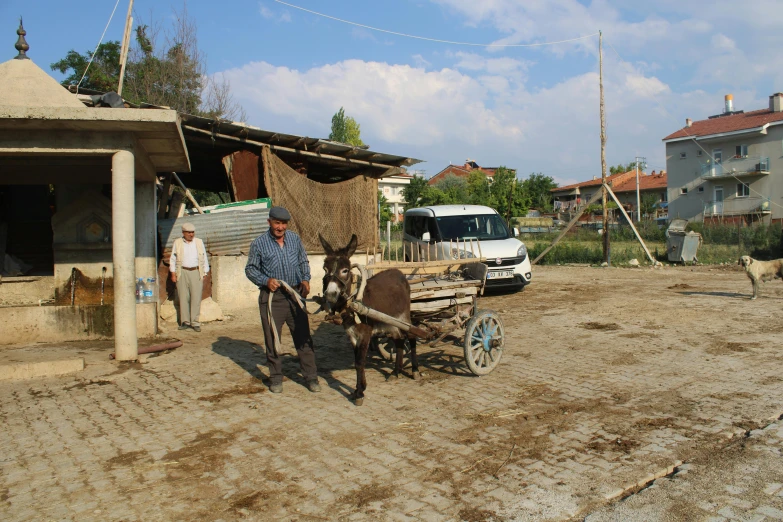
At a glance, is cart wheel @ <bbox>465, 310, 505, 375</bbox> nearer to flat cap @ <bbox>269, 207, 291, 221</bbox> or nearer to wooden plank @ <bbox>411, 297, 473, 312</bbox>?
wooden plank @ <bbox>411, 297, 473, 312</bbox>

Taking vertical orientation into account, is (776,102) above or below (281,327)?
above

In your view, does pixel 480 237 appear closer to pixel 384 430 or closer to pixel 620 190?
pixel 384 430

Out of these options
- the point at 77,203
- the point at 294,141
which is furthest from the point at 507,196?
the point at 77,203

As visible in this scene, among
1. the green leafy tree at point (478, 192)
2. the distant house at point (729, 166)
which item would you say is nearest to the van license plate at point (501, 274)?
the green leafy tree at point (478, 192)

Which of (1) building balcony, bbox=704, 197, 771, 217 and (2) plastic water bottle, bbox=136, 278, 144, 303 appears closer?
(2) plastic water bottle, bbox=136, 278, 144, 303

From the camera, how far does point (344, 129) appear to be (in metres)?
56.7

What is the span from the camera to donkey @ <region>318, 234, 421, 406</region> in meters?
5.42

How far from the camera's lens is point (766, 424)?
5062mm

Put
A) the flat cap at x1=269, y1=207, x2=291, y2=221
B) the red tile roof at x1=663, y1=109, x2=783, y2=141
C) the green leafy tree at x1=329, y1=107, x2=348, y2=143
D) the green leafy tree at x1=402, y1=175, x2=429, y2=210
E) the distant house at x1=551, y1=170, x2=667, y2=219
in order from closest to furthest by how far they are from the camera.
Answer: the flat cap at x1=269, y1=207, x2=291, y2=221 → the red tile roof at x1=663, y1=109, x2=783, y2=141 → the green leafy tree at x1=402, y1=175, x2=429, y2=210 → the green leafy tree at x1=329, y1=107, x2=348, y2=143 → the distant house at x1=551, y1=170, x2=667, y2=219

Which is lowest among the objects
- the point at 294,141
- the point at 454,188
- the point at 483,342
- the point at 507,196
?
the point at 483,342

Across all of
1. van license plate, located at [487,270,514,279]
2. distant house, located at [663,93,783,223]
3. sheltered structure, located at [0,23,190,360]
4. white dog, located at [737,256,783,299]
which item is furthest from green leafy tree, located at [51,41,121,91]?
distant house, located at [663,93,783,223]

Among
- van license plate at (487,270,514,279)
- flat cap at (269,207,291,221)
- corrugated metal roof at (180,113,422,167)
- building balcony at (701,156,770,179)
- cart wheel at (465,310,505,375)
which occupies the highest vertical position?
building balcony at (701,156,770,179)

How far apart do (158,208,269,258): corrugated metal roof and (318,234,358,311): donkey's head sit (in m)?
6.60

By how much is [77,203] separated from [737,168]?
47401mm
